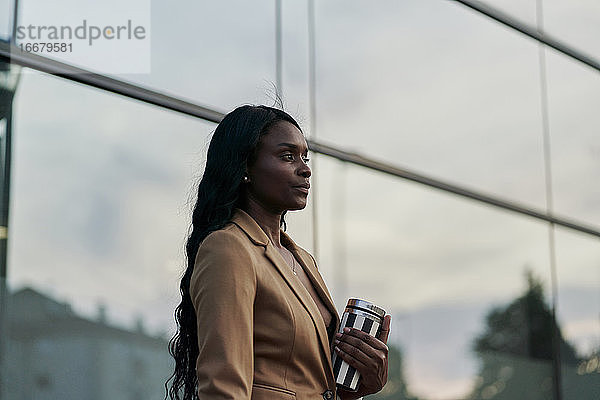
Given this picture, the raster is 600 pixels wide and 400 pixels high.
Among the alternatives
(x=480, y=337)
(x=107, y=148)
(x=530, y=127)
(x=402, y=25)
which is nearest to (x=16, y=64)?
(x=107, y=148)

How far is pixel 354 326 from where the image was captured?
3086 millimetres

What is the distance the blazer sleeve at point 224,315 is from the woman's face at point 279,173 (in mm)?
219

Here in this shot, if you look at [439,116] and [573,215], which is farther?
[573,215]

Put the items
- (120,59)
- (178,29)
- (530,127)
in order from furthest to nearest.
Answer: (530,127), (178,29), (120,59)

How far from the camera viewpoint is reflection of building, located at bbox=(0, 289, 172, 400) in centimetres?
489

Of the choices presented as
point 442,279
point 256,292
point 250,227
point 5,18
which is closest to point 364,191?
point 442,279

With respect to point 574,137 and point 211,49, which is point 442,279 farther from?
point 211,49

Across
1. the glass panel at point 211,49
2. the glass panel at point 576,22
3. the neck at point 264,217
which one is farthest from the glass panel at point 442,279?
the neck at point 264,217

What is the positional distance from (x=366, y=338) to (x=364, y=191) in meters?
3.78

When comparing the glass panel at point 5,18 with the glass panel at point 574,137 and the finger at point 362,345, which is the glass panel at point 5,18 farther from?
the glass panel at point 574,137

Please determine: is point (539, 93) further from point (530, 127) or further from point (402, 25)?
point (402, 25)

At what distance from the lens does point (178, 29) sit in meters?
5.91

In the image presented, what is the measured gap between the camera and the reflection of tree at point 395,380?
22.0 ft

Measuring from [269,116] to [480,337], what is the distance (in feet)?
14.9
